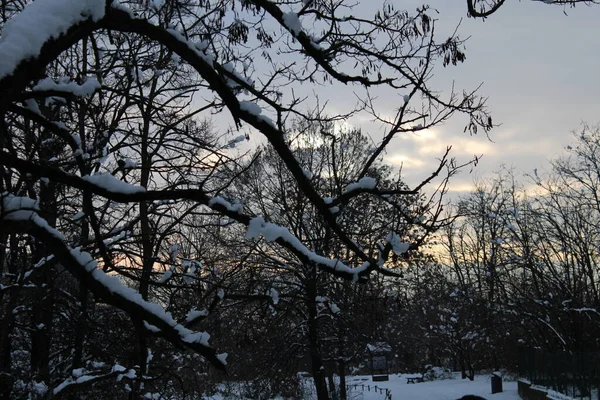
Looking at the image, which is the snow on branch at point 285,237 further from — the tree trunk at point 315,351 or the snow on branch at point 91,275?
the tree trunk at point 315,351

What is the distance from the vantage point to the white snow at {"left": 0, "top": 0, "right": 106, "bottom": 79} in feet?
7.83

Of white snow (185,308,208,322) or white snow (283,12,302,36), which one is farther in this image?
white snow (283,12,302,36)

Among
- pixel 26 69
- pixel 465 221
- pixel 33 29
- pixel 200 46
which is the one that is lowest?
pixel 26 69

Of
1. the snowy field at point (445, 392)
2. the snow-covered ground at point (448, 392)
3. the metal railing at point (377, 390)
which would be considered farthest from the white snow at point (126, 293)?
the snow-covered ground at point (448, 392)

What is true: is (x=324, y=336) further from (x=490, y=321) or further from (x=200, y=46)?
(x=490, y=321)

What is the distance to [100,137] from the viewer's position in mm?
6727

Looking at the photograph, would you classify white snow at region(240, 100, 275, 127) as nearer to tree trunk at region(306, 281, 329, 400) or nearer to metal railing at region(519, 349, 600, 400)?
metal railing at region(519, 349, 600, 400)

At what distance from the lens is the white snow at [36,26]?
7.83 feet

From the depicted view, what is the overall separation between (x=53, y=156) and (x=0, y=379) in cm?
282

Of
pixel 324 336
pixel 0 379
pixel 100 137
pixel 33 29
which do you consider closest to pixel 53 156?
pixel 100 137

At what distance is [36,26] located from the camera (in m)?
2.49

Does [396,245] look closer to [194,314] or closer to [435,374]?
[194,314]

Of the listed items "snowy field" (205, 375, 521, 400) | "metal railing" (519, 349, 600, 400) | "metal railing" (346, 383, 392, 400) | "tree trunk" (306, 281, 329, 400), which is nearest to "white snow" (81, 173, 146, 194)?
"metal railing" (519, 349, 600, 400)

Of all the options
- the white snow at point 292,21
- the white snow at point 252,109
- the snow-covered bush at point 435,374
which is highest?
the white snow at point 292,21
